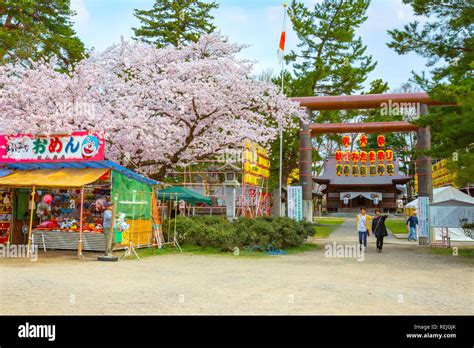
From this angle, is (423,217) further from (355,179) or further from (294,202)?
(355,179)

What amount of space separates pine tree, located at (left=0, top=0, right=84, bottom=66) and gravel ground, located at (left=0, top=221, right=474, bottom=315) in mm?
16138

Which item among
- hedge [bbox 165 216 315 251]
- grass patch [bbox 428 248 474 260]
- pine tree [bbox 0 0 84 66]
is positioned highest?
pine tree [bbox 0 0 84 66]

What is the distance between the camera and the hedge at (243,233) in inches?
637

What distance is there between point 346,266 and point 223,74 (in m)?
9.94

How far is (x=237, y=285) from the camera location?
9422 millimetres

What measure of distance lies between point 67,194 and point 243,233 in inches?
271

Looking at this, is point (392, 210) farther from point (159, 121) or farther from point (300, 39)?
point (159, 121)

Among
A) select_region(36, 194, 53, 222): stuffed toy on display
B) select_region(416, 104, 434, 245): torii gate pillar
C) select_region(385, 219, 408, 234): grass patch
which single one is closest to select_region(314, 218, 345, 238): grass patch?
select_region(385, 219, 408, 234): grass patch

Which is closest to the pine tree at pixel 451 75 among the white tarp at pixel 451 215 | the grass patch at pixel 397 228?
the white tarp at pixel 451 215

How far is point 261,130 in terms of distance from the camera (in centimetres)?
2044

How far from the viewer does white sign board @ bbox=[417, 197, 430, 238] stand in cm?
1922

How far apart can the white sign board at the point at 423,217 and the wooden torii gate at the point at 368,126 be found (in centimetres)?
40

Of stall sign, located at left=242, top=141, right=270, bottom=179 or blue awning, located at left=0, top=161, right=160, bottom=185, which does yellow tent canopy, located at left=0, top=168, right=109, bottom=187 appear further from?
stall sign, located at left=242, top=141, right=270, bottom=179

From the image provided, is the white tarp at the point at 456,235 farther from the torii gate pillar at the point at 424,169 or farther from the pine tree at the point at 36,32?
the pine tree at the point at 36,32
